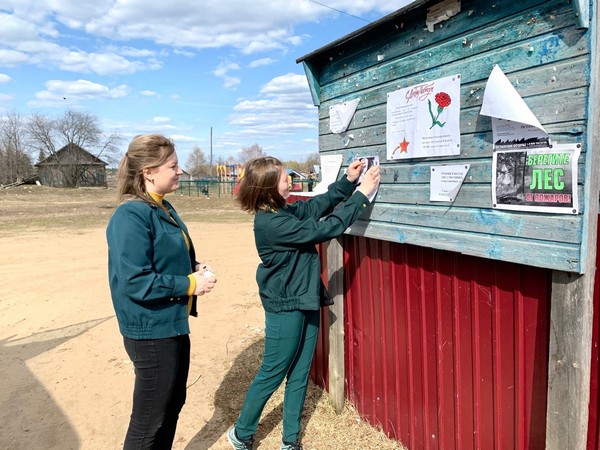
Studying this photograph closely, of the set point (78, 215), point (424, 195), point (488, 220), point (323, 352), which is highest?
point (424, 195)

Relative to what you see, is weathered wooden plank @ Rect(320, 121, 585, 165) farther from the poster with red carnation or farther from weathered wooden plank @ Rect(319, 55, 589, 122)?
weathered wooden plank @ Rect(319, 55, 589, 122)

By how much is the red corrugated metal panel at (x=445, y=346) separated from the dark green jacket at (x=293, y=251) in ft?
→ 1.54

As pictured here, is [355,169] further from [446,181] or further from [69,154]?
[69,154]

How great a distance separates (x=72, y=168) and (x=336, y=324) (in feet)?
186

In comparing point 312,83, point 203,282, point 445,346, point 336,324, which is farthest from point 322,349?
point 312,83

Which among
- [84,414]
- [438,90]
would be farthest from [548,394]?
[84,414]

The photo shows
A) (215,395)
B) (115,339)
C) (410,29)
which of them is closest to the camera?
(410,29)

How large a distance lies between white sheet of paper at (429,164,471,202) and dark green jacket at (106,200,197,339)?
1397 mm

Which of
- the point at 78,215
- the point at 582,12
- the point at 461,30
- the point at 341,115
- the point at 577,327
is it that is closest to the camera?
the point at 582,12

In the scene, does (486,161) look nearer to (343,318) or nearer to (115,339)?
(343,318)

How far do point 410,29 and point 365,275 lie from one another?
163 cm

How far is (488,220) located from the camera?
84.5 inches

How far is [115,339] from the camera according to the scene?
542 centimetres

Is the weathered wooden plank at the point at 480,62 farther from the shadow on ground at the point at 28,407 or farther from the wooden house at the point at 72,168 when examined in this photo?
the wooden house at the point at 72,168
